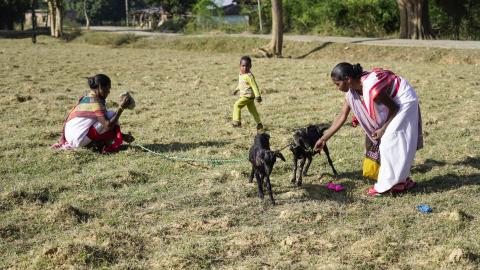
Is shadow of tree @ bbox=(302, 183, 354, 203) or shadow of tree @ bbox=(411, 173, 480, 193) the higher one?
shadow of tree @ bbox=(411, 173, 480, 193)

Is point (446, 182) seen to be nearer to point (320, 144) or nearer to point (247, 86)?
point (320, 144)

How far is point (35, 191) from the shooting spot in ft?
20.8

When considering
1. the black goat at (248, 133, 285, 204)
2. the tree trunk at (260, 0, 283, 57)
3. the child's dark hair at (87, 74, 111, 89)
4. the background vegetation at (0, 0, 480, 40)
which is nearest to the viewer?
the black goat at (248, 133, 285, 204)

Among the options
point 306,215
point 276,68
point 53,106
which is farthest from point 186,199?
point 276,68

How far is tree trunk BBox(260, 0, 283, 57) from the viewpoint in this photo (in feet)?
88.2

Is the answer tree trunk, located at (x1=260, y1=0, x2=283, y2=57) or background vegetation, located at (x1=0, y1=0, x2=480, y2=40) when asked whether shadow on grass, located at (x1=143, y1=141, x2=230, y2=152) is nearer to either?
tree trunk, located at (x1=260, y1=0, x2=283, y2=57)

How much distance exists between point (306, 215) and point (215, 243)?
3.64ft

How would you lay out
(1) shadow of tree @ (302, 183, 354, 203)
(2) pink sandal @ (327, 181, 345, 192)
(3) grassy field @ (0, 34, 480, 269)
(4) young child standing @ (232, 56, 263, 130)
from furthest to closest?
(4) young child standing @ (232, 56, 263, 130) < (2) pink sandal @ (327, 181, 345, 192) < (1) shadow of tree @ (302, 183, 354, 203) < (3) grassy field @ (0, 34, 480, 269)

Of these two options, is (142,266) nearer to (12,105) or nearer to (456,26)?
(12,105)

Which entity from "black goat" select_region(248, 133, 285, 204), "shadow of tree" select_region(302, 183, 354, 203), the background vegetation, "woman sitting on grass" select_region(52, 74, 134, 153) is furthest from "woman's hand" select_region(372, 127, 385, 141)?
the background vegetation

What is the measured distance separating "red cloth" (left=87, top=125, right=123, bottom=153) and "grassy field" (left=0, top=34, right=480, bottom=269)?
0.19 metres

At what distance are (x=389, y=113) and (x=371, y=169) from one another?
814 mm

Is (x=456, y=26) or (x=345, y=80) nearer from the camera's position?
(x=345, y=80)

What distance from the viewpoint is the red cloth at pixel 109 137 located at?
26.9 ft
